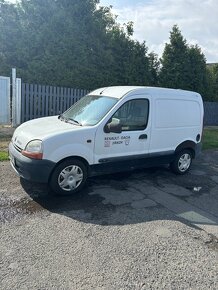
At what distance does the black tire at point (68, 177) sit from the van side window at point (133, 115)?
109cm

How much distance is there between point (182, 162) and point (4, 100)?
7.01 m

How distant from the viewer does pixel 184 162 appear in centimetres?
686

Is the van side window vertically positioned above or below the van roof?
below

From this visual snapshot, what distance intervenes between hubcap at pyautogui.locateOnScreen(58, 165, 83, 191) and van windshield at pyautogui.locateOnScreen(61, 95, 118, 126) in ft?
2.78

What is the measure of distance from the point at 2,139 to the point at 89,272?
22.1ft

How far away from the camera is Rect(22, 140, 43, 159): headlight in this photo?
464 centimetres

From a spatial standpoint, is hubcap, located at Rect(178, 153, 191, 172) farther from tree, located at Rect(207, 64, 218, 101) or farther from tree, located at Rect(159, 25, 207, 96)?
tree, located at Rect(207, 64, 218, 101)

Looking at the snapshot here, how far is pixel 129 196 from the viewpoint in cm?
519

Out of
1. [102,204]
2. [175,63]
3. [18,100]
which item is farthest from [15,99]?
[175,63]

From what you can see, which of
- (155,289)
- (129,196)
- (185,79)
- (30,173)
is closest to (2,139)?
(30,173)

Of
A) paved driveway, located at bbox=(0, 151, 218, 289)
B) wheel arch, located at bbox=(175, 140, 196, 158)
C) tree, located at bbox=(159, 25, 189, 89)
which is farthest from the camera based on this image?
tree, located at bbox=(159, 25, 189, 89)

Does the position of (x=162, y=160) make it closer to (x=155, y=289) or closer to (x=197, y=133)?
→ (x=197, y=133)

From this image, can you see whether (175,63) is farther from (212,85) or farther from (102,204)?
(102,204)

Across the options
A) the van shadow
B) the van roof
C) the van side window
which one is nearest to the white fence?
the van roof
